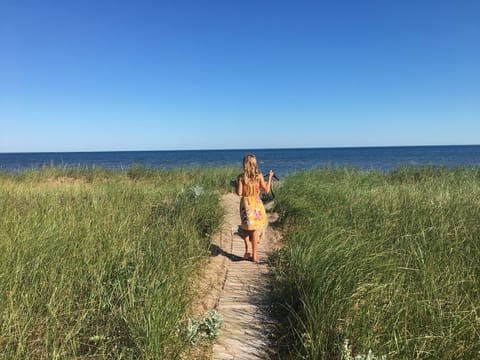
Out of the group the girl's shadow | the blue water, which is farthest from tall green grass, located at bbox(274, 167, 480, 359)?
the blue water

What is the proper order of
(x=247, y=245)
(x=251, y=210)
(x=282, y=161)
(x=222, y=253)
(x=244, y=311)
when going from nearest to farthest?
1. (x=244, y=311)
2. (x=251, y=210)
3. (x=247, y=245)
4. (x=222, y=253)
5. (x=282, y=161)

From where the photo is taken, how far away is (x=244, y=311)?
344 cm

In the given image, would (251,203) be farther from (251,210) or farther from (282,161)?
(282,161)

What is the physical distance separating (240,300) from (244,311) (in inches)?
10.8

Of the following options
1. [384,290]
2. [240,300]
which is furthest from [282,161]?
[384,290]

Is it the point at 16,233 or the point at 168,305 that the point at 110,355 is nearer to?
the point at 168,305

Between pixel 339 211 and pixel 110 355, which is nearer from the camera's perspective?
pixel 110 355

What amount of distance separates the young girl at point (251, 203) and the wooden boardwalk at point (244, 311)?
0.43 metres

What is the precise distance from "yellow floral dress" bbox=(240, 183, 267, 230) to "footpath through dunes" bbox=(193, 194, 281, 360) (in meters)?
0.63

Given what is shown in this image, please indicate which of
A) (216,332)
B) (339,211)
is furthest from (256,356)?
(339,211)

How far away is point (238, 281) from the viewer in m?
4.32

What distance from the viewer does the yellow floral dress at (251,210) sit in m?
5.11

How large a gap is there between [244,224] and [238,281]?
42.8 inches

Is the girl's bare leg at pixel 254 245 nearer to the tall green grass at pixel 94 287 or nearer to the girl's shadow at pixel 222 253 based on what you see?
the girl's shadow at pixel 222 253
